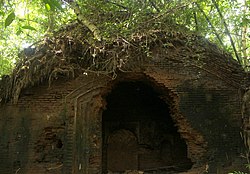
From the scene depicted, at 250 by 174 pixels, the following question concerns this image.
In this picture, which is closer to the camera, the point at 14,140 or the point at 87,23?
the point at 14,140

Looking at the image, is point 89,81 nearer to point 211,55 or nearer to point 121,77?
point 121,77

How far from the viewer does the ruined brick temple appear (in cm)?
805

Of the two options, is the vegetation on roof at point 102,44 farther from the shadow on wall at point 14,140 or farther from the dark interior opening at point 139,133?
the dark interior opening at point 139,133

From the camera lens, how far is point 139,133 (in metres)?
11.3

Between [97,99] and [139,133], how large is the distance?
332 centimetres

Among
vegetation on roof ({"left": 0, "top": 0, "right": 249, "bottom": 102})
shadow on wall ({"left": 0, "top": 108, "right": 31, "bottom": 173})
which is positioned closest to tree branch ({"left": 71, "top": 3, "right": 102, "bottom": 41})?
vegetation on roof ({"left": 0, "top": 0, "right": 249, "bottom": 102})

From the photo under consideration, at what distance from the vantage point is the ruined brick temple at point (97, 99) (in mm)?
8047

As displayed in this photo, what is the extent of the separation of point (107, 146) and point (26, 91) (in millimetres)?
4077

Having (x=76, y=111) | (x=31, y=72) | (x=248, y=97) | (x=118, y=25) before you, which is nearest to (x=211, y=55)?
(x=248, y=97)

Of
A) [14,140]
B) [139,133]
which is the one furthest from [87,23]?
[139,133]

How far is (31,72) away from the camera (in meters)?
8.17

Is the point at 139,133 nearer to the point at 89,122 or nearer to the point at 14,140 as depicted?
the point at 89,122

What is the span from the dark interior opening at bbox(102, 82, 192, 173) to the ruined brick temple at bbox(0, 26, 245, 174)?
2684 mm

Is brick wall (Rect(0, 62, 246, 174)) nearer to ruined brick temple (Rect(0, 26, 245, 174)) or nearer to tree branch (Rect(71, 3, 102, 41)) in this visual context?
ruined brick temple (Rect(0, 26, 245, 174))
